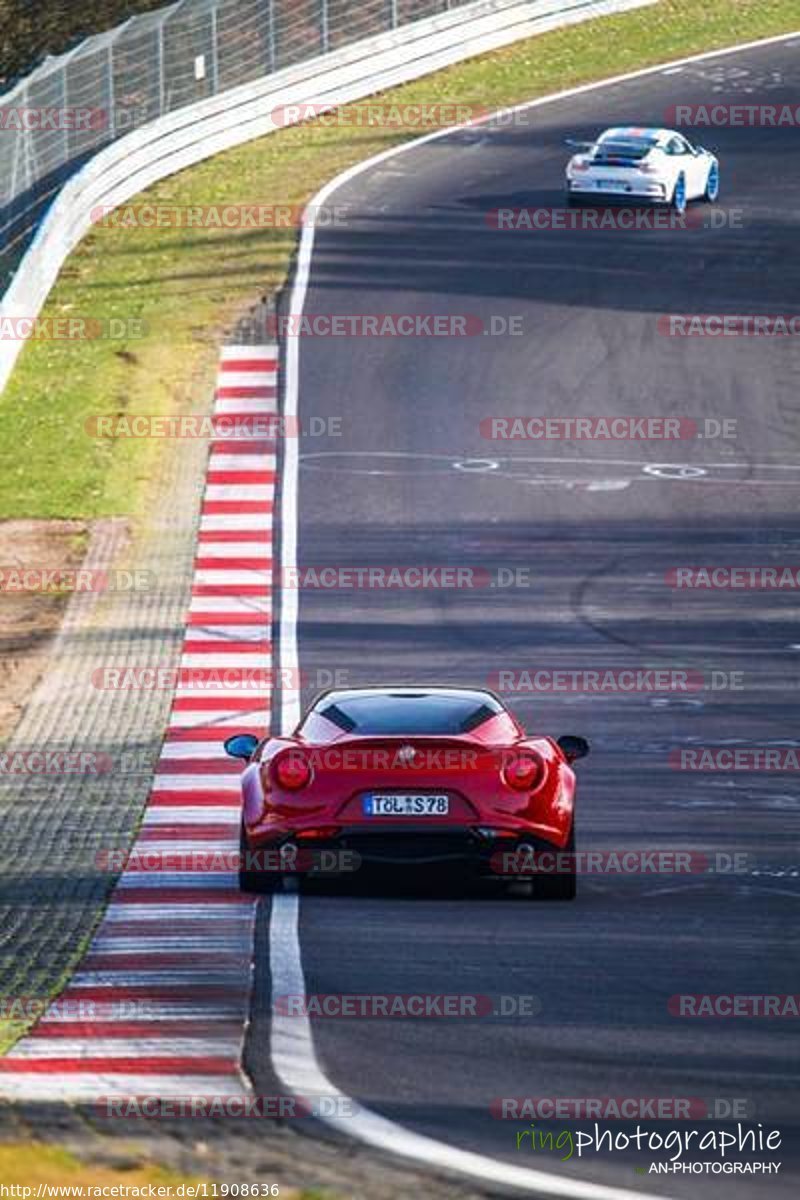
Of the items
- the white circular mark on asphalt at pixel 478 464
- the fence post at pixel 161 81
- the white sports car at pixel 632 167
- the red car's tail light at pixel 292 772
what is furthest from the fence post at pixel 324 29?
the red car's tail light at pixel 292 772

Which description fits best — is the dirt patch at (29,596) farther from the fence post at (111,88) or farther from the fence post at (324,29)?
the fence post at (324,29)

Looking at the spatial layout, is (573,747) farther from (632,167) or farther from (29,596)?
(632,167)

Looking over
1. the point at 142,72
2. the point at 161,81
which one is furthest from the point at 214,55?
the point at 142,72

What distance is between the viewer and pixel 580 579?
1046 inches

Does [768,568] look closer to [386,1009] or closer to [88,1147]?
[386,1009]

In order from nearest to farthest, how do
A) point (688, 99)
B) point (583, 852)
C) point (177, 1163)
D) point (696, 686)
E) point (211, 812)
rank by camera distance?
point (177, 1163) → point (583, 852) → point (211, 812) → point (696, 686) → point (688, 99)

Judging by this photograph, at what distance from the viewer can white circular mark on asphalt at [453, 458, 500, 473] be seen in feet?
103

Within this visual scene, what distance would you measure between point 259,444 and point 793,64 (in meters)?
23.2

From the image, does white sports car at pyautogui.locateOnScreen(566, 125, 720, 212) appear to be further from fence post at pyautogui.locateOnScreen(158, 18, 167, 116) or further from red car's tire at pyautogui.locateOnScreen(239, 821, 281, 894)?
red car's tire at pyautogui.locateOnScreen(239, 821, 281, 894)

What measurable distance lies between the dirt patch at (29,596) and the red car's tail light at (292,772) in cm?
678

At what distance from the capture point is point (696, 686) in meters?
22.7

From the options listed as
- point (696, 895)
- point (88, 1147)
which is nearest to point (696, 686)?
point (696, 895)

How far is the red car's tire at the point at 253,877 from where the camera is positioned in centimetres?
1532

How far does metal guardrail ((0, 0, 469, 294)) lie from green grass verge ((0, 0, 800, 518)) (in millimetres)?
1163
